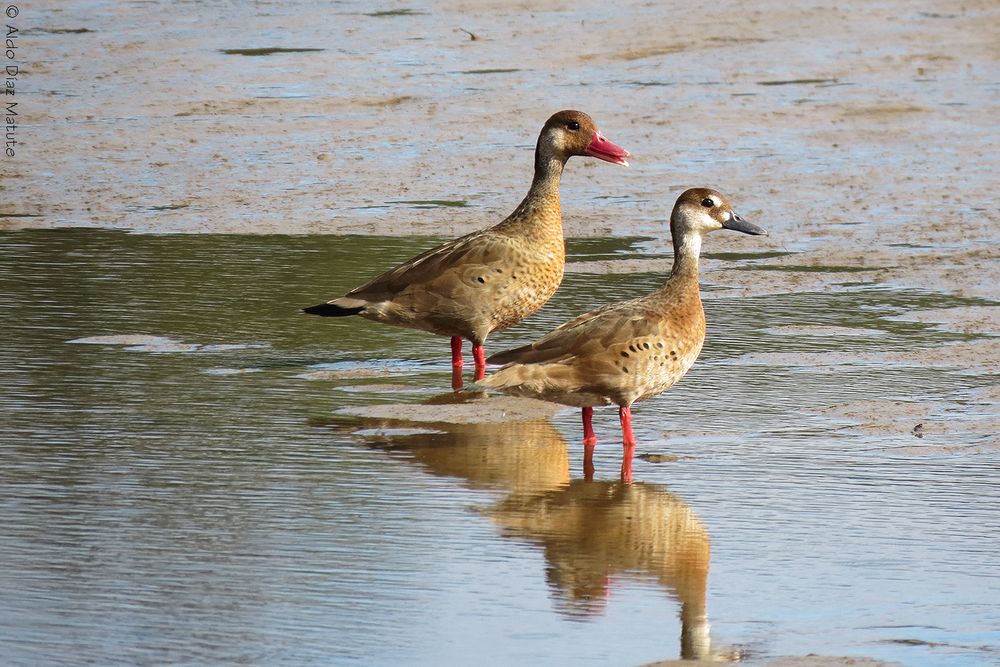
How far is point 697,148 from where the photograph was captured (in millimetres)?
17734

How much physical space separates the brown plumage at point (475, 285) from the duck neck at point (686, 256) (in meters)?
1.23

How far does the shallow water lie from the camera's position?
608cm

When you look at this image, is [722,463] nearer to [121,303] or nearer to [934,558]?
[934,558]

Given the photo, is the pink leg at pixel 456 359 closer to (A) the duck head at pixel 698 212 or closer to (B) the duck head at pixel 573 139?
(B) the duck head at pixel 573 139

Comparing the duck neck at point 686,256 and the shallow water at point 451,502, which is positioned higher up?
the duck neck at point 686,256

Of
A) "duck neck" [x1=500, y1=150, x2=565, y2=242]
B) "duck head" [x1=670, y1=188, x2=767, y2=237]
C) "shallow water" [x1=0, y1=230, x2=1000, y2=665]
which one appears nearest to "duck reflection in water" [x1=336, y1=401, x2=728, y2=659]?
"shallow water" [x1=0, y1=230, x2=1000, y2=665]

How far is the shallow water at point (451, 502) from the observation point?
239 inches

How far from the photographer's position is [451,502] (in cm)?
770

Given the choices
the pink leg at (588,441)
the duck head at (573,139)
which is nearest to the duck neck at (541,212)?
the duck head at (573,139)

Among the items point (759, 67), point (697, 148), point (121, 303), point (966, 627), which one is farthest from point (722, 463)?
point (759, 67)

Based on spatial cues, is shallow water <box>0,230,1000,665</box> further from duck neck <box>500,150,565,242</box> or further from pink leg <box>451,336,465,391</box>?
duck neck <box>500,150,565,242</box>

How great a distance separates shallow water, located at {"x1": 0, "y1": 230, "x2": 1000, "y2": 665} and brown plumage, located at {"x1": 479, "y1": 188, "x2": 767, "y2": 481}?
264 mm

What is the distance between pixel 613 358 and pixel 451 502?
4.00 ft

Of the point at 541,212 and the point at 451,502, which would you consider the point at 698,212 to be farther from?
the point at 451,502
